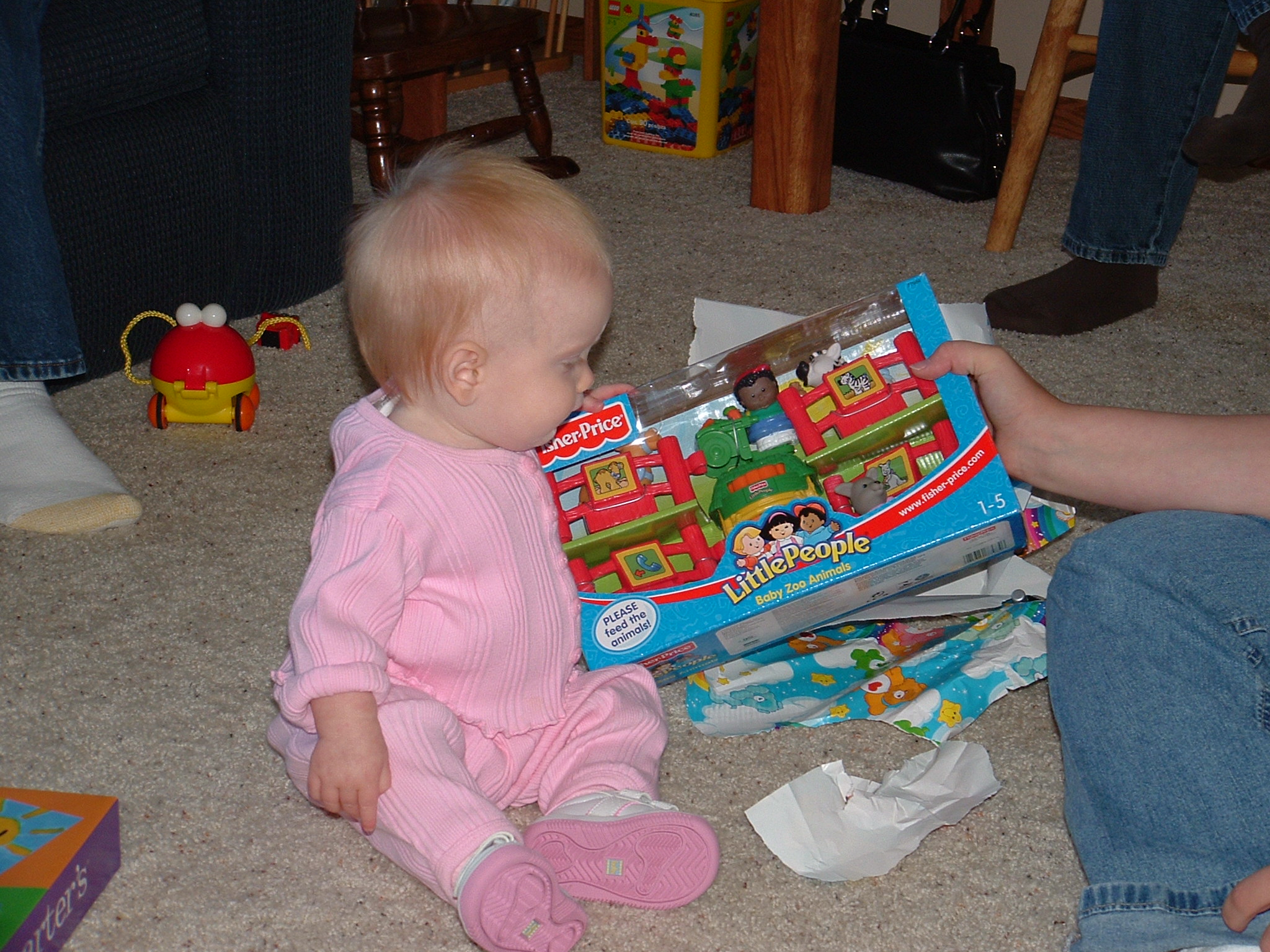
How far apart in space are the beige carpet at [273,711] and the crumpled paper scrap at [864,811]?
0.04 ft

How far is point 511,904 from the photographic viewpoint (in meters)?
0.67

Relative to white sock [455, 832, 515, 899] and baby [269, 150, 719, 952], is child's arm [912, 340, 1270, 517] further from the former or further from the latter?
white sock [455, 832, 515, 899]

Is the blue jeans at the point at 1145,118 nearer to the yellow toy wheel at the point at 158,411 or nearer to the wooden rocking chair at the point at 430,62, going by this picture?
the wooden rocking chair at the point at 430,62

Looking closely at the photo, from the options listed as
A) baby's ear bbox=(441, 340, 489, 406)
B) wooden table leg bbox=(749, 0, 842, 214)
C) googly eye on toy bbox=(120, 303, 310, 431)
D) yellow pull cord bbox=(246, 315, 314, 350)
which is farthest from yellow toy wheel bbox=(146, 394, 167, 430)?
wooden table leg bbox=(749, 0, 842, 214)

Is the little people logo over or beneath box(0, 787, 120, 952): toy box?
over

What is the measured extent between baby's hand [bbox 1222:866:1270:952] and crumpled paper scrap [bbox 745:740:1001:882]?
0.19m

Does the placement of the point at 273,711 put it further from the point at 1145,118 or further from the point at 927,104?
the point at 927,104

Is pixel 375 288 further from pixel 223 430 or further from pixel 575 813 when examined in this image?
pixel 223 430

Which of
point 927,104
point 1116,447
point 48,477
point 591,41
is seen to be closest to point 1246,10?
point 927,104

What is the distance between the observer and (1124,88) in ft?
4.30

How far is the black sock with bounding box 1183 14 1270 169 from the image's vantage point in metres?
1.15

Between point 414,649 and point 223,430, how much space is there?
20.1 inches

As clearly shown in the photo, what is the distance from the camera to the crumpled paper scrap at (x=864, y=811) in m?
0.75

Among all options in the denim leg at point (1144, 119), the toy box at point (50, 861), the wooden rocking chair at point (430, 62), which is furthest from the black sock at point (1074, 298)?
the toy box at point (50, 861)
